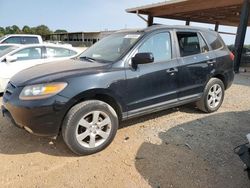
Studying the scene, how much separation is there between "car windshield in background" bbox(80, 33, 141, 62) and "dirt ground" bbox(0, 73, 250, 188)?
1271 millimetres

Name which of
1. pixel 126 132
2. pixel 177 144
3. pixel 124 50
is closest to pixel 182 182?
pixel 177 144

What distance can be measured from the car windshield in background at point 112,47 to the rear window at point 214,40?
1.72 m

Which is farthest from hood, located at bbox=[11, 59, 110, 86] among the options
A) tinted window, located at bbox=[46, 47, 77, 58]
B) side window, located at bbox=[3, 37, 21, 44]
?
side window, located at bbox=[3, 37, 21, 44]

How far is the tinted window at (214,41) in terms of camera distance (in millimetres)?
4871

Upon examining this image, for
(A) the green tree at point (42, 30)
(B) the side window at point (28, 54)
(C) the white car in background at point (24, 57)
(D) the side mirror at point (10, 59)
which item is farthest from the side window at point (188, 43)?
(A) the green tree at point (42, 30)

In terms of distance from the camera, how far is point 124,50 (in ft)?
12.3

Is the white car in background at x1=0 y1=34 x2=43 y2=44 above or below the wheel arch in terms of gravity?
above

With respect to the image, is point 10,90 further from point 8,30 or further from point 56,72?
point 8,30

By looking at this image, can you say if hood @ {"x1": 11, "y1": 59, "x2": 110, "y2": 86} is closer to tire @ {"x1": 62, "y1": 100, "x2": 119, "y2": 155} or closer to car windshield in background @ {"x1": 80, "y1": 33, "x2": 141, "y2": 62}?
car windshield in background @ {"x1": 80, "y1": 33, "x2": 141, "y2": 62}

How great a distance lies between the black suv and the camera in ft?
Answer: 10.0

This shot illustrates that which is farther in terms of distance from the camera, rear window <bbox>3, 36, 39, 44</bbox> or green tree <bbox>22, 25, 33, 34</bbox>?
green tree <bbox>22, 25, 33, 34</bbox>

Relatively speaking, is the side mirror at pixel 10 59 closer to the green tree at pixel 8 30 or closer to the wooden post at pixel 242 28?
the wooden post at pixel 242 28

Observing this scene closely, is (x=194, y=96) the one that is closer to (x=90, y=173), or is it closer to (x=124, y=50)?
(x=124, y=50)

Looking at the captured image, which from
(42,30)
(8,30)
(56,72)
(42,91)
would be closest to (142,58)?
(56,72)
